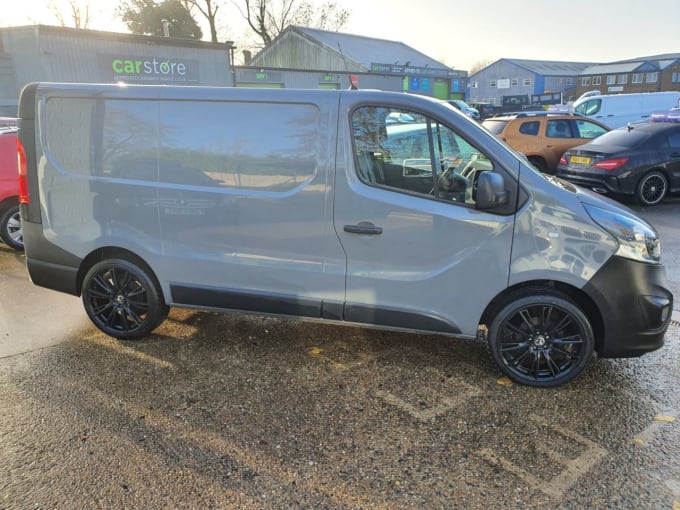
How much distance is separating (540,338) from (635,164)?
6.93 meters

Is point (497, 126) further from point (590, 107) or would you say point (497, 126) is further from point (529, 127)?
point (590, 107)

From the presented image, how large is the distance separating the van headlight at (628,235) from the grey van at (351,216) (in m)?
0.01

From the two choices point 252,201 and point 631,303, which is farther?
point 252,201

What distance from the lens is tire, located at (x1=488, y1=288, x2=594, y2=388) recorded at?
3119 mm

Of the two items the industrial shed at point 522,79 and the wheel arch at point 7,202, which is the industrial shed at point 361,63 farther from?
the industrial shed at point 522,79

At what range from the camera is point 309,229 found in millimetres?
3279

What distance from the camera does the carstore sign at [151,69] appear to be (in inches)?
871

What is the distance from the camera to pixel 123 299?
384 centimetres

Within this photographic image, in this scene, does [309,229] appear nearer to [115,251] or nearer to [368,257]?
[368,257]

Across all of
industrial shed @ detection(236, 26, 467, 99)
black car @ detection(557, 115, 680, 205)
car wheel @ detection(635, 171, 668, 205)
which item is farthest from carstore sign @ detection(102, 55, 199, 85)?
car wheel @ detection(635, 171, 668, 205)

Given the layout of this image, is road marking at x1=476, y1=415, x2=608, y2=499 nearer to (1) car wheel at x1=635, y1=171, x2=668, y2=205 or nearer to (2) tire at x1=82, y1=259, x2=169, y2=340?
(2) tire at x1=82, y1=259, x2=169, y2=340

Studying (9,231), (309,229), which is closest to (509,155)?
(309,229)

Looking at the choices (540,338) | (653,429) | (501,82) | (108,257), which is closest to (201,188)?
(108,257)

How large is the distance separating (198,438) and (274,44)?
151 feet
